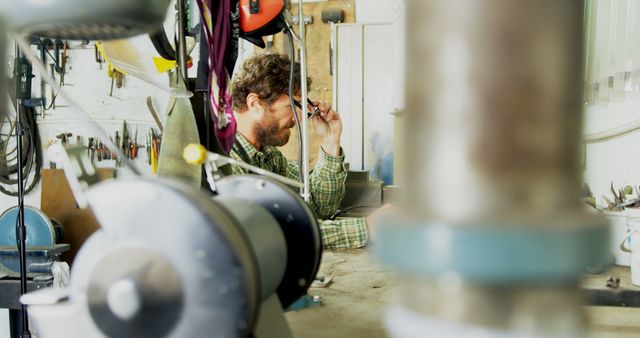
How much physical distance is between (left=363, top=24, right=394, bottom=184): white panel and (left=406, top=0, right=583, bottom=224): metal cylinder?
9.75ft

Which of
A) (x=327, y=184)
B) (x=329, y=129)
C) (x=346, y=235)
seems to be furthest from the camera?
(x=329, y=129)

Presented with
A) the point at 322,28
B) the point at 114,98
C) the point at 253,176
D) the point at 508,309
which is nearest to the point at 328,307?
the point at 253,176

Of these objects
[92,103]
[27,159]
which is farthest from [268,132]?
[27,159]

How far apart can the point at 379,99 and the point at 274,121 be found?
53.6 inches

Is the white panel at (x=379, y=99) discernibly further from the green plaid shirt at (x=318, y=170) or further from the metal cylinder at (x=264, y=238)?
the metal cylinder at (x=264, y=238)

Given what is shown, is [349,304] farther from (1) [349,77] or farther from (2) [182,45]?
(1) [349,77]

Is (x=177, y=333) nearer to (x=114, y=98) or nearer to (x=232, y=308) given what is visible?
(x=232, y=308)

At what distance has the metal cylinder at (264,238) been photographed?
473 mm

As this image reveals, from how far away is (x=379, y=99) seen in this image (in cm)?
322

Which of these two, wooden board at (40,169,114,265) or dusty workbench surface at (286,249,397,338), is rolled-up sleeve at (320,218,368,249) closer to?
dusty workbench surface at (286,249,397,338)

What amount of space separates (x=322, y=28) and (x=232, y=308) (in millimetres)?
3100

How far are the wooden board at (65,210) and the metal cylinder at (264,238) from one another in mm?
2604

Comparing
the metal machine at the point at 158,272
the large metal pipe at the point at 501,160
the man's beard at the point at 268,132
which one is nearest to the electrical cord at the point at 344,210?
the man's beard at the point at 268,132

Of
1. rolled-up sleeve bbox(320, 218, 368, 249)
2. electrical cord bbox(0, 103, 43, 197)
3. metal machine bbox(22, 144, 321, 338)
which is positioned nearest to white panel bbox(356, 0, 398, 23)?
rolled-up sleeve bbox(320, 218, 368, 249)
